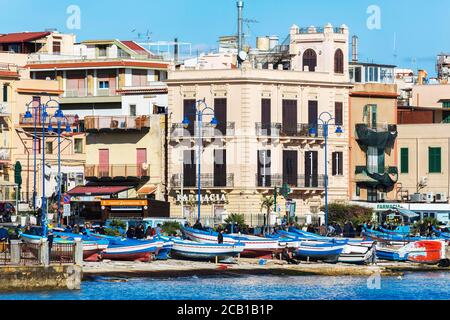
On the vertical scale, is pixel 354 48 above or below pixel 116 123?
above

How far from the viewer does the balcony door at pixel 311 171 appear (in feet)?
356

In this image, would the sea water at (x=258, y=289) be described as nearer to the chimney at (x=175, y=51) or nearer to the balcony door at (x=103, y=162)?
the balcony door at (x=103, y=162)

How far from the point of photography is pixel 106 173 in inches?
4333

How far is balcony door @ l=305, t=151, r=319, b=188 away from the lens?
108375 millimetres

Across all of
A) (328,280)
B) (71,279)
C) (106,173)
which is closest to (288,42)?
(106,173)

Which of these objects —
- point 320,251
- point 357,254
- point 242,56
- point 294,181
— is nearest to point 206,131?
point 242,56

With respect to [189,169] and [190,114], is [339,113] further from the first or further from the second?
[189,169]

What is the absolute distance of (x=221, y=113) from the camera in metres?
107

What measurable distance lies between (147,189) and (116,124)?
15.5 feet

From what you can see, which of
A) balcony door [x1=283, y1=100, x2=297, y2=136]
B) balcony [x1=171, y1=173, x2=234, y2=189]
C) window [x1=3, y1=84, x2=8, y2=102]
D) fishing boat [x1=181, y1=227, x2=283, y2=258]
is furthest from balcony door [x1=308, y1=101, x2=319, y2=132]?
fishing boat [x1=181, y1=227, x2=283, y2=258]

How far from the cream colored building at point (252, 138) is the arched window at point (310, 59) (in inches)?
29.5

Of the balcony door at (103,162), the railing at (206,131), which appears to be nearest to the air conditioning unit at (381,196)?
the railing at (206,131)

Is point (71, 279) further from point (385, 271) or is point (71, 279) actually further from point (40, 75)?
point (40, 75)

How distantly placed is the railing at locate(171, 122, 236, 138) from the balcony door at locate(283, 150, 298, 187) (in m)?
3.83
